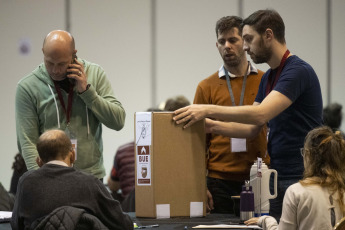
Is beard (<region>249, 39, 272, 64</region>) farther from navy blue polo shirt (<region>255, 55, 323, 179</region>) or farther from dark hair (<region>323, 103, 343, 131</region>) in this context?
dark hair (<region>323, 103, 343, 131</region>)

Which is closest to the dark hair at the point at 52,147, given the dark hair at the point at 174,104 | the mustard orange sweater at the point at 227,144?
the mustard orange sweater at the point at 227,144

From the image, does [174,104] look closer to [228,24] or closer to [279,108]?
[228,24]

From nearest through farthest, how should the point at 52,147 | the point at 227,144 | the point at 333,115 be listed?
the point at 52,147 < the point at 227,144 < the point at 333,115

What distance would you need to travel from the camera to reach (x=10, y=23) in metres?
6.04

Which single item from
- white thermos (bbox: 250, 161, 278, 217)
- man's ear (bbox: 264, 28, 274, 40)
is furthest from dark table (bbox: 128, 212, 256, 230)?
man's ear (bbox: 264, 28, 274, 40)

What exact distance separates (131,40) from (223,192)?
332 cm

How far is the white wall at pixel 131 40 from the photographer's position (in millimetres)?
6027

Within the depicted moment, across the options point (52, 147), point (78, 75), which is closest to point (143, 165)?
point (52, 147)

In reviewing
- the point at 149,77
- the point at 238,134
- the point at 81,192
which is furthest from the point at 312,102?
the point at 149,77

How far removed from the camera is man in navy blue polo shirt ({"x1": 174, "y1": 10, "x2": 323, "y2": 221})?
8.45ft

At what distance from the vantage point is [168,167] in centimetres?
259

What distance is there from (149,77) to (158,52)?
0.95 ft

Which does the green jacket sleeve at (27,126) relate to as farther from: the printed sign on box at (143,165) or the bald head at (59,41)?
the printed sign on box at (143,165)

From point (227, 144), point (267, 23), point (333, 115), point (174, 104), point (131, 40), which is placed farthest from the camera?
point (131, 40)
